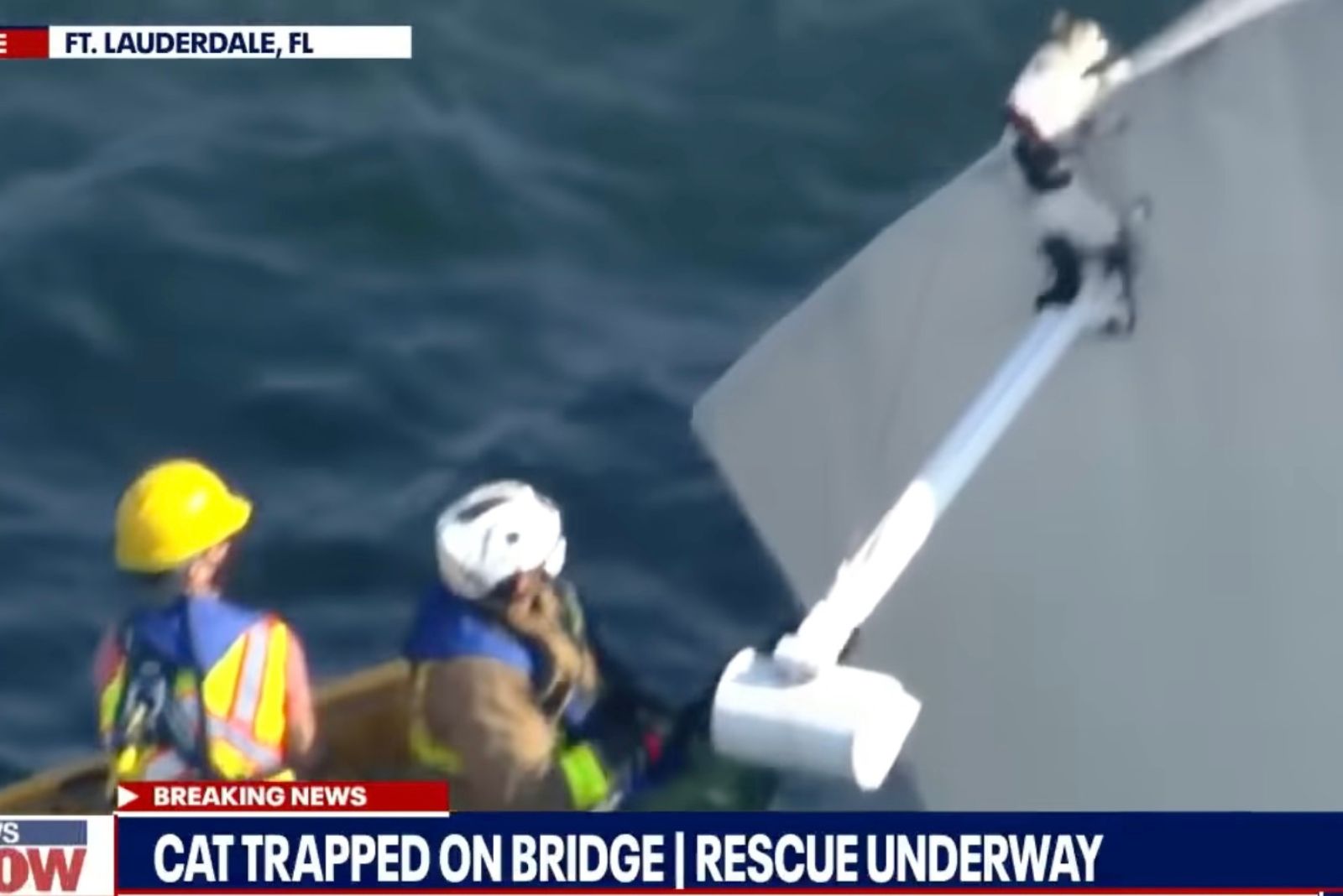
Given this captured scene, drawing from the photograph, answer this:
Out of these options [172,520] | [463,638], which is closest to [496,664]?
[463,638]

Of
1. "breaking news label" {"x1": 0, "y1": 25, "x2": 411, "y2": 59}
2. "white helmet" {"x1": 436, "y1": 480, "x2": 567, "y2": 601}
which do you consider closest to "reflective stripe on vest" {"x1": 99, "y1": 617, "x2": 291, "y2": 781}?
"white helmet" {"x1": 436, "y1": 480, "x2": 567, "y2": 601}

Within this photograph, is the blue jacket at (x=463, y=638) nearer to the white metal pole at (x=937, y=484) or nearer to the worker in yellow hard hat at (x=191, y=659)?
the worker in yellow hard hat at (x=191, y=659)

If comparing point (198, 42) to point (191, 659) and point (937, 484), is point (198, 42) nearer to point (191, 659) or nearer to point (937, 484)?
point (191, 659)

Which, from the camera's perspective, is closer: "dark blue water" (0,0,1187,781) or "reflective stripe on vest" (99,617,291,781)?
"reflective stripe on vest" (99,617,291,781)

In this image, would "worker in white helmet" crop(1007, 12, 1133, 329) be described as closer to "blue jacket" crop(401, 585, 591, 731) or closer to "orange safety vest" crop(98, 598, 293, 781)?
"blue jacket" crop(401, 585, 591, 731)

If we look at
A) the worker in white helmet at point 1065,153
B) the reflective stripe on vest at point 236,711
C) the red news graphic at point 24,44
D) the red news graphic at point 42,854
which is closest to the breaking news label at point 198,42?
the red news graphic at point 24,44

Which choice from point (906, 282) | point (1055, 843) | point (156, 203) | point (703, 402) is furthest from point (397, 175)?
point (1055, 843)

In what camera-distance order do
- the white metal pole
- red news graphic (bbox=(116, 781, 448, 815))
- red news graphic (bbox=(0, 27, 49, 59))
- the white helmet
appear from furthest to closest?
red news graphic (bbox=(0, 27, 49, 59)) → red news graphic (bbox=(116, 781, 448, 815)) → the white helmet → the white metal pole

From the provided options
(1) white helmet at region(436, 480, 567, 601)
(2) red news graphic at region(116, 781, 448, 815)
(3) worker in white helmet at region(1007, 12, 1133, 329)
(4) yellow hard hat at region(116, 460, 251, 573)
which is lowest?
(2) red news graphic at region(116, 781, 448, 815)
